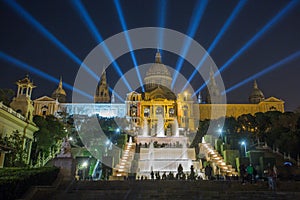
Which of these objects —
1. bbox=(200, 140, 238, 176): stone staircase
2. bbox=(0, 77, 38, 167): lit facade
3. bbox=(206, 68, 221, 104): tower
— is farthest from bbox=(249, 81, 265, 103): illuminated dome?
bbox=(0, 77, 38, 167): lit facade

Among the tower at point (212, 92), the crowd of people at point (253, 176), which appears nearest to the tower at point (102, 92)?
the tower at point (212, 92)

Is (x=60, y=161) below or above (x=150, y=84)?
below

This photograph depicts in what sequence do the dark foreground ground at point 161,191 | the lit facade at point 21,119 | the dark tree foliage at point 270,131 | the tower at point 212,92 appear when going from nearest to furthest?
the dark foreground ground at point 161,191 → the lit facade at point 21,119 → the dark tree foliage at point 270,131 → the tower at point 212,92

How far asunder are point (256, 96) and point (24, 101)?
85.5 m

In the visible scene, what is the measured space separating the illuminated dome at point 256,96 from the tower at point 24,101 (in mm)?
82159

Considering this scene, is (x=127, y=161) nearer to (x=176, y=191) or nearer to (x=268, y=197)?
(x=176, y=191)

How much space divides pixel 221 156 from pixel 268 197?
19554 millimetres

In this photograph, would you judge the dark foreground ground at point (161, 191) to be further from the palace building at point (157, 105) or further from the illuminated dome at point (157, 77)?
the illuminated dome at point (157, 77)

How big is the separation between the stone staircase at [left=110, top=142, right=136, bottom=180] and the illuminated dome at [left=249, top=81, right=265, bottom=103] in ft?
251

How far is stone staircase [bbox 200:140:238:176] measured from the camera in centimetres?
2808

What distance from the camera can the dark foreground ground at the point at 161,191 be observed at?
14367 mm

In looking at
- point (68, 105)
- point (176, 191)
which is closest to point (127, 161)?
point (176, 191)

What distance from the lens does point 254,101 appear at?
105625 mm

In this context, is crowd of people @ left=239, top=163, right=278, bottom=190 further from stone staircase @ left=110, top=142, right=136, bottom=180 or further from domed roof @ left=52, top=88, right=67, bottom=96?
domed roof @ left=52, top=88, right=67, bottom=96
